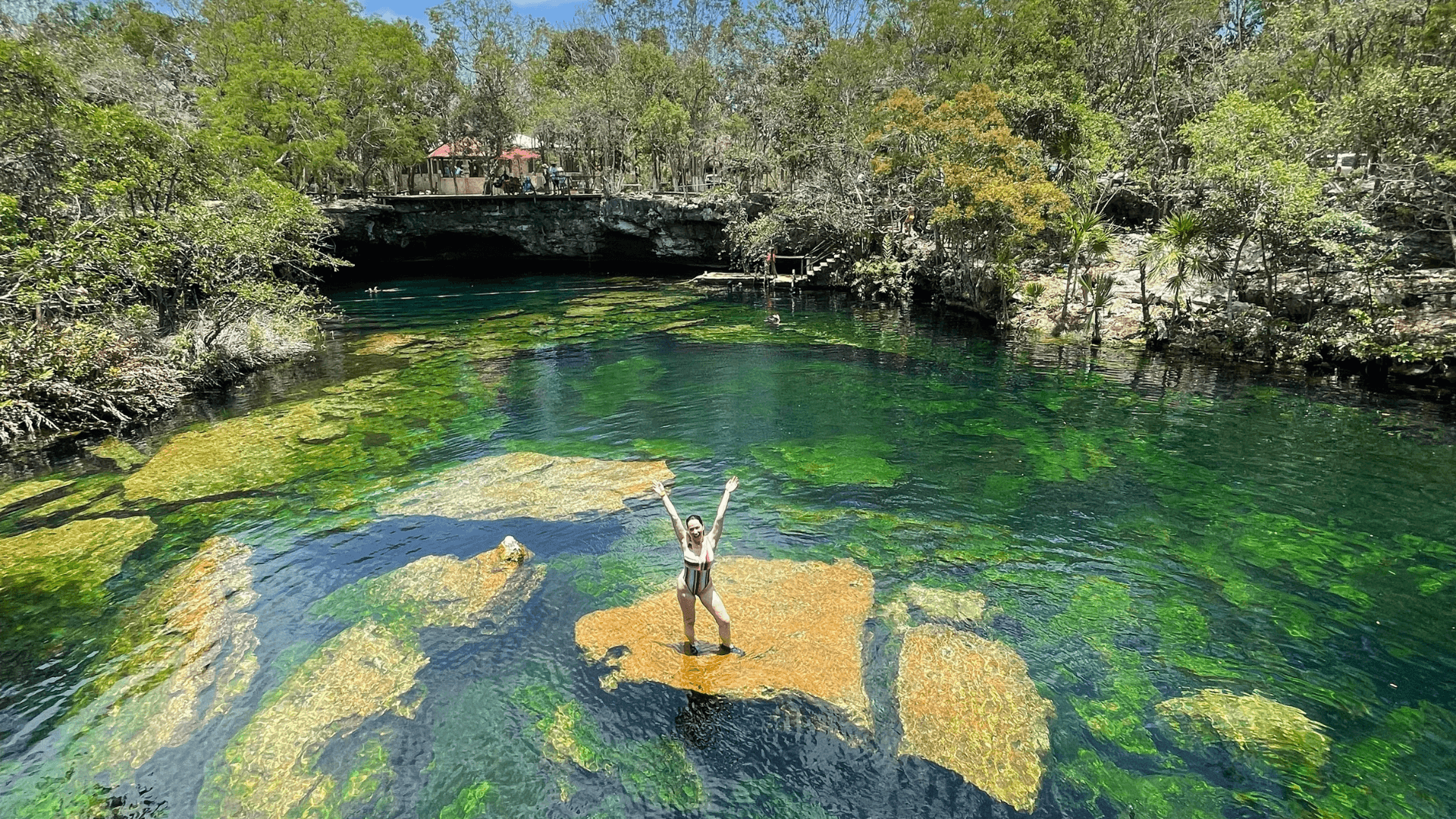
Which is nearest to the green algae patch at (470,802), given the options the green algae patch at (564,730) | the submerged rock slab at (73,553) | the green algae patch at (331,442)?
the green algae patch at (564,730)

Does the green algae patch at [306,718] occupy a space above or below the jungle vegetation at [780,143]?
below

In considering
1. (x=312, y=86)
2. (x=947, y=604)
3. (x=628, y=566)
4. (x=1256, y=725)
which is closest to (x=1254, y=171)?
(x=947, y=604)

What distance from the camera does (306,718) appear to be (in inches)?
380

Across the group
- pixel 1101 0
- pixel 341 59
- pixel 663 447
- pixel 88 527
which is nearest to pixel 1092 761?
pixel 663 447

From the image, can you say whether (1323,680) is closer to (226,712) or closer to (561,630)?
(561,630)

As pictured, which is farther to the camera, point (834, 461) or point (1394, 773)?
point (834, 461)

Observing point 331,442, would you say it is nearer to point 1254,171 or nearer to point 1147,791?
point 1147,791

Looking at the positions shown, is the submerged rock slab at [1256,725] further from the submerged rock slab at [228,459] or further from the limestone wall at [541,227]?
the limestone wall at [541,227]

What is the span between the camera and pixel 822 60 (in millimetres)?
49531

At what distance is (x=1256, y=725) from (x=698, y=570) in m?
7.60

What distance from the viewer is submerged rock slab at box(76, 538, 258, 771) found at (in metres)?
9.38

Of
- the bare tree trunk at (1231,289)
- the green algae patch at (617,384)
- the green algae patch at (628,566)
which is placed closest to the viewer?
the green algae patch at (628,566)

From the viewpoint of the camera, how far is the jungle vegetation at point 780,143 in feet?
70.1

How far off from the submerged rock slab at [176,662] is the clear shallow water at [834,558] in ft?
0.37
